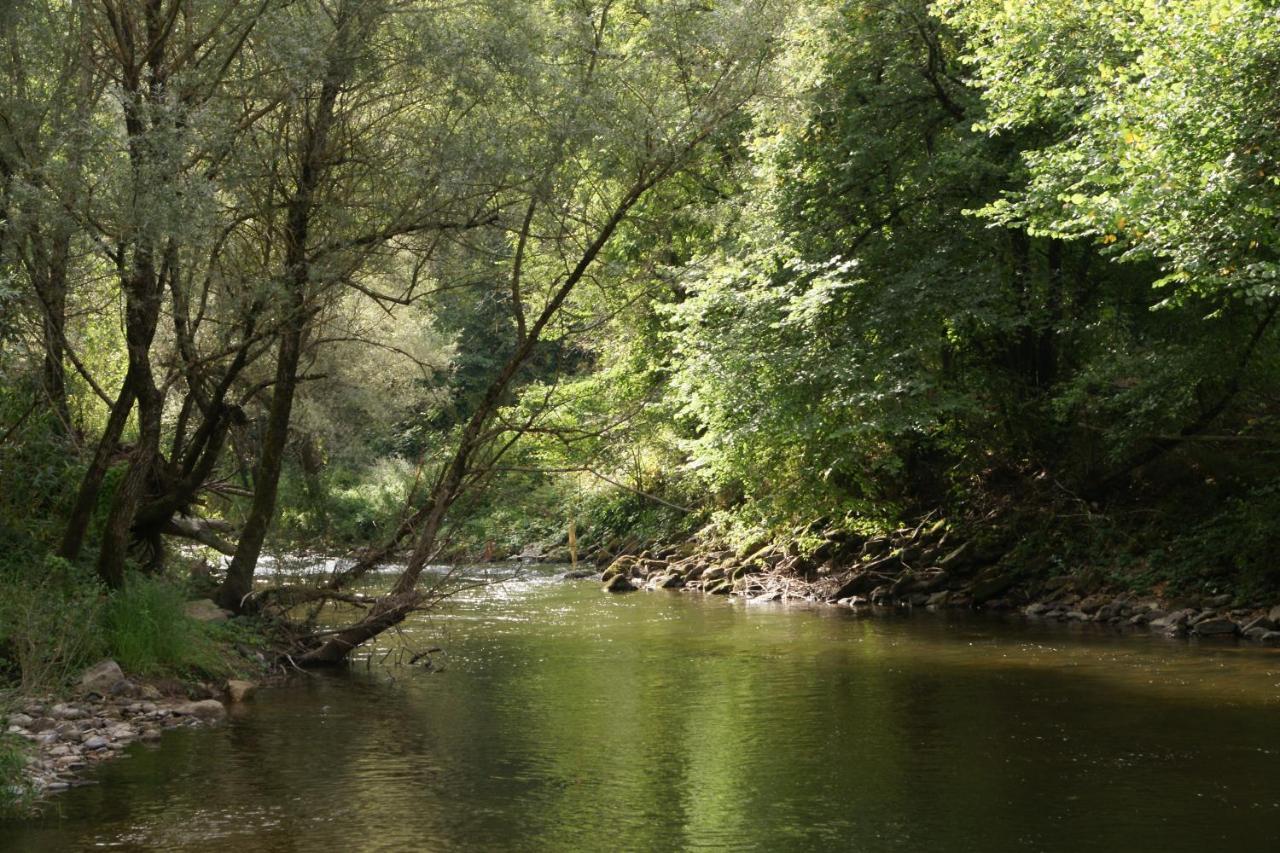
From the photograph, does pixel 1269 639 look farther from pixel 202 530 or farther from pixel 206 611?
pixel 202 530

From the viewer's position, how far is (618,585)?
27438 millimetres

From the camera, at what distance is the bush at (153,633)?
1320 centimetres

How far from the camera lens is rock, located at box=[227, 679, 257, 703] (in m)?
13.6

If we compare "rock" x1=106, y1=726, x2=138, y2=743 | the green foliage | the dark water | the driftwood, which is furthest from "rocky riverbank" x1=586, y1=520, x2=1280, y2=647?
the green foliage

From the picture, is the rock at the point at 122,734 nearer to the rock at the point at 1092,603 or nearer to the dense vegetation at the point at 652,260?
the dense vegetation at the point at 652,260

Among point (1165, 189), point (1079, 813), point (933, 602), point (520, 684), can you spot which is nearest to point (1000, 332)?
point (933, 602)

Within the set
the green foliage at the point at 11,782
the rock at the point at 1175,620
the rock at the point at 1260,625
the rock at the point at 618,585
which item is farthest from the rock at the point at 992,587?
the green foliage at the point at 11,782

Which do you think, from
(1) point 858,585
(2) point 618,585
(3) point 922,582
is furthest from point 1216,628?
(2) point 618,585

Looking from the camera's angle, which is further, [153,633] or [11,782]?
[153,633]

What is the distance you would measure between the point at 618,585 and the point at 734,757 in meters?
16.5

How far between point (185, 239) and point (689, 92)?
633 cm

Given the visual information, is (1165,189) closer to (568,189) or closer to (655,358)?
(568,189)

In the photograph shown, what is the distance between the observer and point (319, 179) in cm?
1493

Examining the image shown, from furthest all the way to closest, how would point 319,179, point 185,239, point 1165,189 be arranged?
point 319,179
point 1165,189
point 185,239
